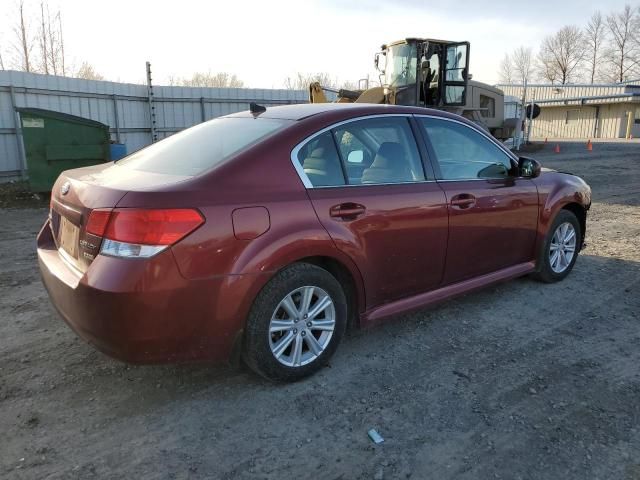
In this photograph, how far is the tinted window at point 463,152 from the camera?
3.89 m

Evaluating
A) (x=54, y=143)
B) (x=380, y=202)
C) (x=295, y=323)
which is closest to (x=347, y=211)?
(x=380, y=202)

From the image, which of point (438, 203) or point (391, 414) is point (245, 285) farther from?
point (438, 203)

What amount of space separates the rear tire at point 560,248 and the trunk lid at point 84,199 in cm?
352

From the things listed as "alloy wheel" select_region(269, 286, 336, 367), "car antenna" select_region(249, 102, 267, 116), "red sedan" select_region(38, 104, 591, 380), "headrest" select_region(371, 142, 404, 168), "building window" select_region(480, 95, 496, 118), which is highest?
"building window" select_region(480, 95, 496, 118)

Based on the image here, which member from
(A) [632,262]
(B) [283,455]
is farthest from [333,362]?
(A) [632,262]

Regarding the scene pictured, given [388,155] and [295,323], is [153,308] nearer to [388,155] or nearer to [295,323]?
[295,323]

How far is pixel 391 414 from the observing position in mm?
2867

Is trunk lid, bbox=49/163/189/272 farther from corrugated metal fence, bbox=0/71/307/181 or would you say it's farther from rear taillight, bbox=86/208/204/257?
corrugated metal fence, bbox=0/71/307/181

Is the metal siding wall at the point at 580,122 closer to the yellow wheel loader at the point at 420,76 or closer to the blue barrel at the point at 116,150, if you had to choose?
the yellow wheel loader at the point at 420,76

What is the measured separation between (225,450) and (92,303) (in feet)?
3.26

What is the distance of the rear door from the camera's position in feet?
10.5

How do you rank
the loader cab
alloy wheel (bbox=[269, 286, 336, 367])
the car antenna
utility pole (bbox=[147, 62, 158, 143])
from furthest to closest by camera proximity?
utility pole (bbox=[147, 62, 158, 143]), the loader cab, the car antenna, alloy wheel (bbox=[269, 286, 336, 367])

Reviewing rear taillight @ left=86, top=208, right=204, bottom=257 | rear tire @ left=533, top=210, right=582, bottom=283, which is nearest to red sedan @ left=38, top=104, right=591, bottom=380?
rear taillight @ left=86, top=208, right=204, bottom=257

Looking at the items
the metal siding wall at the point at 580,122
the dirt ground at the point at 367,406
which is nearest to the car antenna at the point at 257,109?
the dirt ground at the point at 367,406
